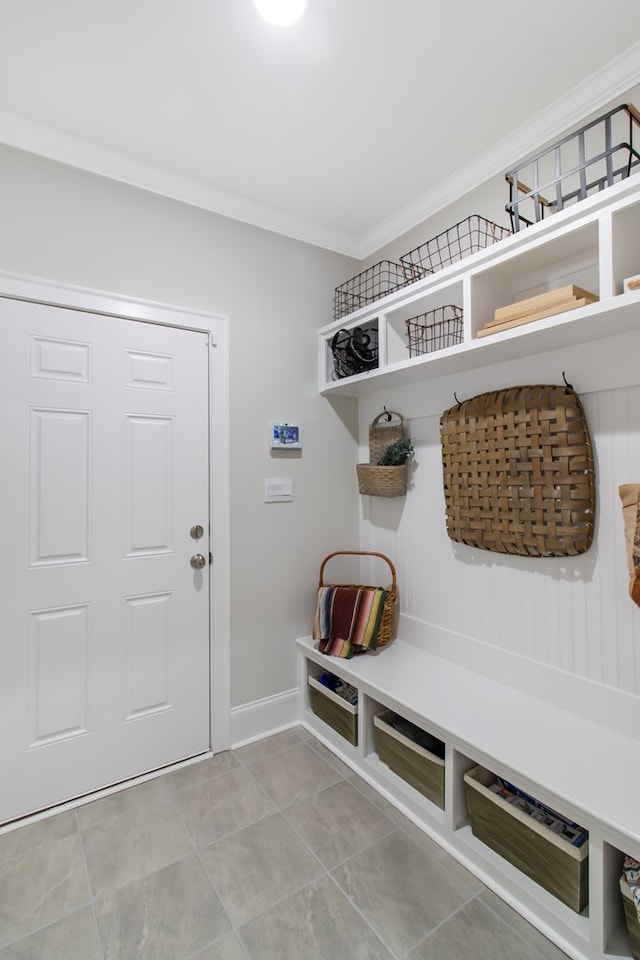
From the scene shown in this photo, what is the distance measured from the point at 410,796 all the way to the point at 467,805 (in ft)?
0.81

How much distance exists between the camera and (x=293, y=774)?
6.77ft

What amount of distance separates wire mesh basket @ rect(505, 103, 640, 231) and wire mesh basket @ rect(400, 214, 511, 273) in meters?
0.20

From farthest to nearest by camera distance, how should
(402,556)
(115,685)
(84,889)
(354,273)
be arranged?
(354,273), (402,556), (115,685), (84,889)

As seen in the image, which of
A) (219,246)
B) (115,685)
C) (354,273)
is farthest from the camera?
(354,273)

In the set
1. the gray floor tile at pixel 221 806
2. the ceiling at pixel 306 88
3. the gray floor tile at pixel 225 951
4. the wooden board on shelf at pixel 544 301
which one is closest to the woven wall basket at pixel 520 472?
the wooden board on shelf at pixel 544 301

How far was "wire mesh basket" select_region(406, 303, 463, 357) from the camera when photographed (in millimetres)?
2109

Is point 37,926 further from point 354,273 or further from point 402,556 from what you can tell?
point 354,273

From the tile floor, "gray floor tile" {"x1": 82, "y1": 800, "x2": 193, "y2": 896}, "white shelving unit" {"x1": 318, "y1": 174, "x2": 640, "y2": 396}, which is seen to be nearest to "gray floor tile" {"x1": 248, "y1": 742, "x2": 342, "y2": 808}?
the tile floor

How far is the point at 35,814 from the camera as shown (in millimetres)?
1815

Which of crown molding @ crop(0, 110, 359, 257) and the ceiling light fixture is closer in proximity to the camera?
the ceiling light fixture

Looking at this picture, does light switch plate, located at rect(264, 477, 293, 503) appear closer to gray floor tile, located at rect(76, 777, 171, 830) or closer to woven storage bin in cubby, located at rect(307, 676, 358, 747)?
woven storage bin in cubby, located at rect(307, 676, 358, 747)

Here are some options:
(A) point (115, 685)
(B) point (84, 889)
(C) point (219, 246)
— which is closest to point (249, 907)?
(B) point (84, 889)

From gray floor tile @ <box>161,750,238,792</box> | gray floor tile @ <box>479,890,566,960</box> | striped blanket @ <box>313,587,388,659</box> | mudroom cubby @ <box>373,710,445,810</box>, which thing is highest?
striped blanket @ <box>313,587,388,659</box>

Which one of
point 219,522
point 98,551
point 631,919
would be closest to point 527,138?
point 219,522
